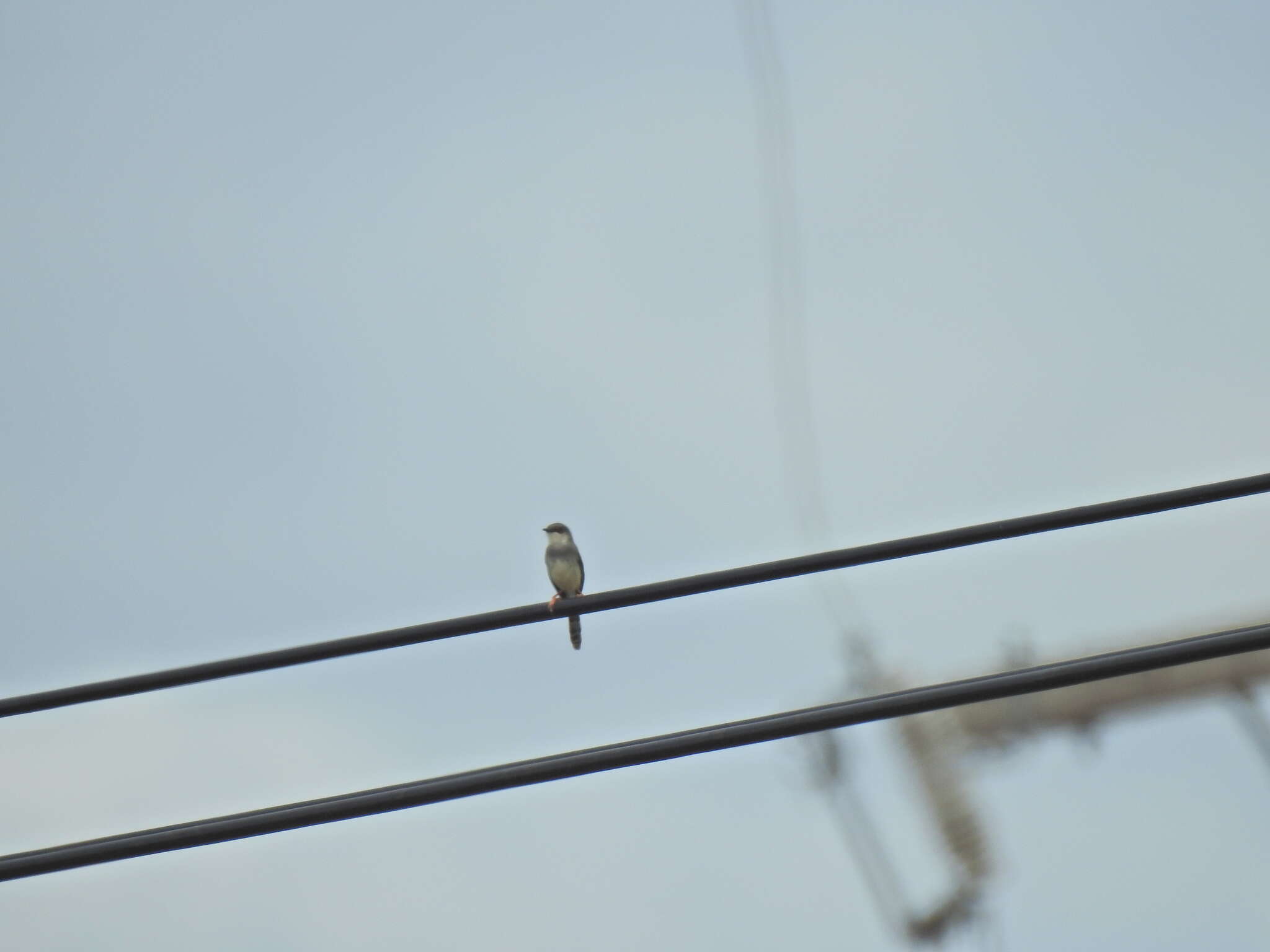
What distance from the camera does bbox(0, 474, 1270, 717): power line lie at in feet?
15.3

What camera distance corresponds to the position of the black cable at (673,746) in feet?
11.8

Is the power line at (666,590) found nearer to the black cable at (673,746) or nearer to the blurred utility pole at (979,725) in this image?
the black cable at (673,746)

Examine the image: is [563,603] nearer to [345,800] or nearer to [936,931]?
[345,800]

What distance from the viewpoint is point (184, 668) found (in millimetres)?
4953

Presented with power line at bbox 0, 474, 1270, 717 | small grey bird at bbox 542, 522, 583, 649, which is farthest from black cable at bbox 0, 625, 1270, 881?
small grey bird at bbox 542, 522, 583, 649

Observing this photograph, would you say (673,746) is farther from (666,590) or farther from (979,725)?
(979,725)

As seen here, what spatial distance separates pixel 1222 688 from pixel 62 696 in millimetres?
21215

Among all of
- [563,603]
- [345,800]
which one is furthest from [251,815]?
[563,603]

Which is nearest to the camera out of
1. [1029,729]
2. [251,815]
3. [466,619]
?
[251,815]

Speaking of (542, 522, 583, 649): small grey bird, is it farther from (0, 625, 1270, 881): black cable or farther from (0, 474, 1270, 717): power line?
(0, 625, 1270, 881): black cable

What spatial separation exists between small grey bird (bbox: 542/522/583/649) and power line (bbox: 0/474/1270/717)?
7283 millimetres

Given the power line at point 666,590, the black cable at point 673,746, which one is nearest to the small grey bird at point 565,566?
the power line at point 666,590

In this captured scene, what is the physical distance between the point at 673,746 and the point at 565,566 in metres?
8.91

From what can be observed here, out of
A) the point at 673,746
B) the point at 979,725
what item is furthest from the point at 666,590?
the point at 979,725
